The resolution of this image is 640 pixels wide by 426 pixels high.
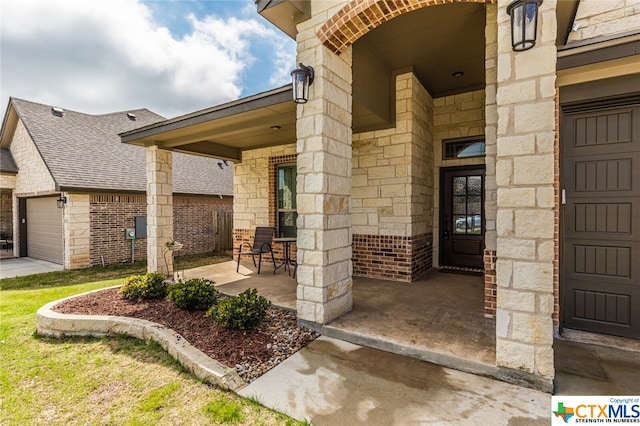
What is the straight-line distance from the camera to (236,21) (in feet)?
23.4

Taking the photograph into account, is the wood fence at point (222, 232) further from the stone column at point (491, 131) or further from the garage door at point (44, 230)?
the stone column at point (491, 131)

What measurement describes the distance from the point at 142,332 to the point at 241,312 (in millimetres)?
1146

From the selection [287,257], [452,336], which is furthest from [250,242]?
[452,336]

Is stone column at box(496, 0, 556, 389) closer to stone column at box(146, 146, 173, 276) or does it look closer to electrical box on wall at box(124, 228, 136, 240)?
stone column at box(146, 146, 173, 276)

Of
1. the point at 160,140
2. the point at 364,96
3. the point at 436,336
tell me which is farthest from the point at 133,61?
the point at 436,336

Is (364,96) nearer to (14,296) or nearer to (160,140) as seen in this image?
(160,140)

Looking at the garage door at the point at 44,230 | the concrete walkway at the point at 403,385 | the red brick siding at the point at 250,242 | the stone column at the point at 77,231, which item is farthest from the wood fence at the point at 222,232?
the concrete walkway at the point at 403,385

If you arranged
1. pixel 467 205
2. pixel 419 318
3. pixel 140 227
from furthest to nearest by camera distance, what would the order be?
1. pixel 140 227
2. pixel 467 205
3. pixel 419 318

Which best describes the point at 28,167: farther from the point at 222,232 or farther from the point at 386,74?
the point at 386,74

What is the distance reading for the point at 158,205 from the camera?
5.70m

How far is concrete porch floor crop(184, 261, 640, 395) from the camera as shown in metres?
2.26

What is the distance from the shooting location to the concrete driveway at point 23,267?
720cm

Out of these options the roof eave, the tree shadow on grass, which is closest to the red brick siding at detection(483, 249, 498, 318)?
the roof eave

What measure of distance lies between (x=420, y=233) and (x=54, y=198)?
10.4 m
